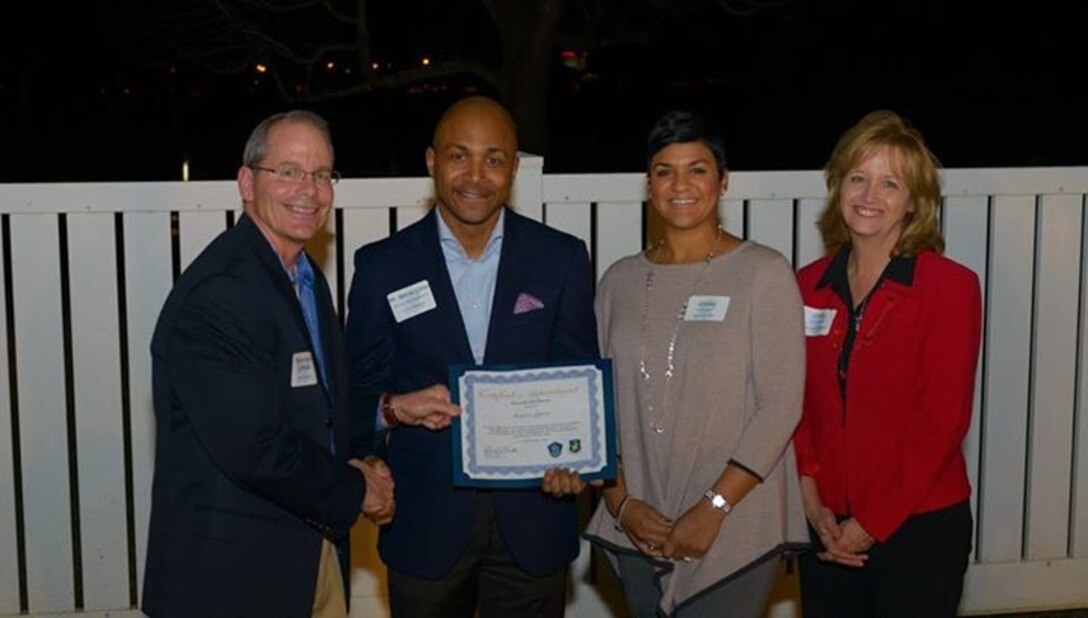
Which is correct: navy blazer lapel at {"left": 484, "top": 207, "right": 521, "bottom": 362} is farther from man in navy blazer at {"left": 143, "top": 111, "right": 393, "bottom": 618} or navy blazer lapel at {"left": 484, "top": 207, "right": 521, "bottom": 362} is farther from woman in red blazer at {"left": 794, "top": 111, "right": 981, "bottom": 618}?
woman in red blazer at {"left": 794, "top": 111, "right": 981, "bottom": 618}

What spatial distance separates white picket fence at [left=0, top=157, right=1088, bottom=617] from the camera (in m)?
5.63

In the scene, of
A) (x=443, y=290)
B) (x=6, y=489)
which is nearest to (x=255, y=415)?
(x=443, y=290)

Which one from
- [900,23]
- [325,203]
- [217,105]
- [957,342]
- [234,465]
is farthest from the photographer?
[217,105]

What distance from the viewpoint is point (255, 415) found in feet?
11.1

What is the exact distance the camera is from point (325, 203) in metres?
3.75

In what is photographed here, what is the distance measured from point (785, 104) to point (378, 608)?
30899 mm

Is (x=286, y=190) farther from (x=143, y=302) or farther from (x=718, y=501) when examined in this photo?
(x=143, y=302)

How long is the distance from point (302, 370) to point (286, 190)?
0.48 meters

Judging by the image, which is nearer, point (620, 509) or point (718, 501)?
point (718, 501)

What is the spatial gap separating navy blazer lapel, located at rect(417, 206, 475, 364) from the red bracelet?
0.79 ft

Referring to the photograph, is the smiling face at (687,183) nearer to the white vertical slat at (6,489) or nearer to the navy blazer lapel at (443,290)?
the navy blazer lapel at (443,290)

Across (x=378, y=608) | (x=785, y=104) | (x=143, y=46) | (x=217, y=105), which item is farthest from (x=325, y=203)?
(x=217, y=105)

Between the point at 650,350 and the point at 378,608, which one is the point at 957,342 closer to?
the point at 650,350

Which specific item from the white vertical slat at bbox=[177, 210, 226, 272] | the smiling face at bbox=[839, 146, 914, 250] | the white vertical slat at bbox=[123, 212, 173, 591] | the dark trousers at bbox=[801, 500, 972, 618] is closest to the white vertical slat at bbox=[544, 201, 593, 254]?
the white vertical slat at bbox=[177, 210, 226, 272]
